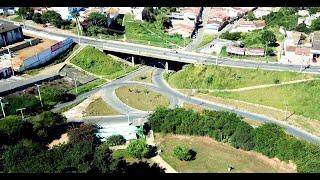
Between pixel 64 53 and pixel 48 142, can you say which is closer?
pixel 48 142

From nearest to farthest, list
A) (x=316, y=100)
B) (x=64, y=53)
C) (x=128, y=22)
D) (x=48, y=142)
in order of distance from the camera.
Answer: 1. (x=48, y=142)
2. (x=316, y=100)
3. (x=64, y=53)
4. (x=128, y=22)

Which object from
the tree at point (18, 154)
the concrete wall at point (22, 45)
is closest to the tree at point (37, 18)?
the concrete wall at point (22, 45)

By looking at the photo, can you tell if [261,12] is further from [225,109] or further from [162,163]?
[162,163]

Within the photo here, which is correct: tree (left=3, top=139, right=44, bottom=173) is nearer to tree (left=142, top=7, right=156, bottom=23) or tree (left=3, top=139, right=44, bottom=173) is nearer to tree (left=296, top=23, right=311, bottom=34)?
tree (left=142, top=7, right=156, bottom=23)

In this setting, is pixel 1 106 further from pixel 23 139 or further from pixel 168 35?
pixel 168 35

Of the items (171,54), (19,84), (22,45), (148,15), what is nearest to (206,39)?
(171,54)
